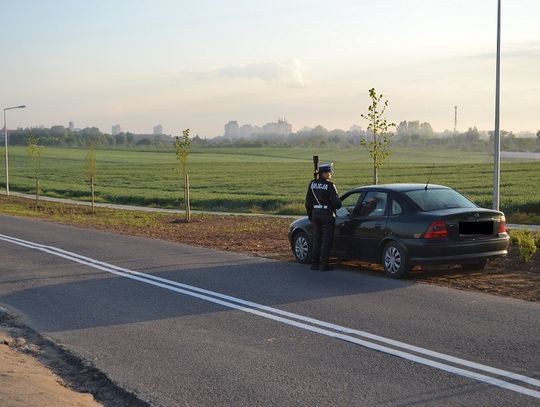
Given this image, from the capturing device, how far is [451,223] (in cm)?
958

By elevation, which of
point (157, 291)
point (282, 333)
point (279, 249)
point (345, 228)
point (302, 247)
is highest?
point (345, 228)

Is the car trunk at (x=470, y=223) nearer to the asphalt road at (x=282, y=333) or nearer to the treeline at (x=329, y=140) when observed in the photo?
the asphalt road at (x=282, y=333)

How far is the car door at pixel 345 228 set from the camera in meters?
10.9

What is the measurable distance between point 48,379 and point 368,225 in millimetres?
6022

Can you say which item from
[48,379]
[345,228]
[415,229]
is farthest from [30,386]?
[345,228]

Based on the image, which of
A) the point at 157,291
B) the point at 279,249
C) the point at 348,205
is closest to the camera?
the point at 157,291

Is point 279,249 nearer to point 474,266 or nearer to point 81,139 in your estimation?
point 474,266

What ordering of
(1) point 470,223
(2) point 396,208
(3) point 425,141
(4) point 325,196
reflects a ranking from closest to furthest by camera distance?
(1) point 470,223 → (2) point 396,208 → (4) point 325,196 → (3) point 425,141

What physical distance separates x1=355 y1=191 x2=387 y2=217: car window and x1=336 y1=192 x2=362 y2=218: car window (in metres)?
0.20

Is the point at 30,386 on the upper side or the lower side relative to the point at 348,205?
lower

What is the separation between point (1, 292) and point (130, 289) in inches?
74.9

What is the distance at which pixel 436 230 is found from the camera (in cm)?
955

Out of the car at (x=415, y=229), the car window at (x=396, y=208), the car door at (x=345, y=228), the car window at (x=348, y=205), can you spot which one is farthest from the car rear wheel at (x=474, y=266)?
the car window at (x=348, y=205)

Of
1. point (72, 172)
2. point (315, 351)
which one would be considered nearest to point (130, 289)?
point (315, 351)
